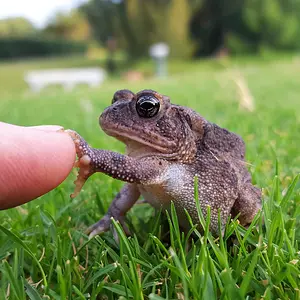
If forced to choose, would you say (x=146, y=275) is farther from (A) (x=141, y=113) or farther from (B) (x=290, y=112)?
(B) (x=290, y=112)

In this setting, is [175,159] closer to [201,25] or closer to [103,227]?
[103,227]

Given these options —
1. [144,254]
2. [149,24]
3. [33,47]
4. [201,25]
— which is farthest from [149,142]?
[33,47]

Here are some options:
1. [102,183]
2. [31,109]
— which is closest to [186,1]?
[31,109]

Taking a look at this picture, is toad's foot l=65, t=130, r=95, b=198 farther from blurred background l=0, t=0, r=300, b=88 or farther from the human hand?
blurred background l=0, t=0, r=300, b=88

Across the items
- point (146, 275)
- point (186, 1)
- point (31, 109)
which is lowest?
point (31, 109)

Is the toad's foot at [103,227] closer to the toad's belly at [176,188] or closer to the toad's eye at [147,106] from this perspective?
the toad's belly at [176,188]

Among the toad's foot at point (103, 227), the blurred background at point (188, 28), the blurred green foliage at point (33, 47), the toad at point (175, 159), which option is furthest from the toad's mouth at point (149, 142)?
the blurred green foliage at point (33, 47)
